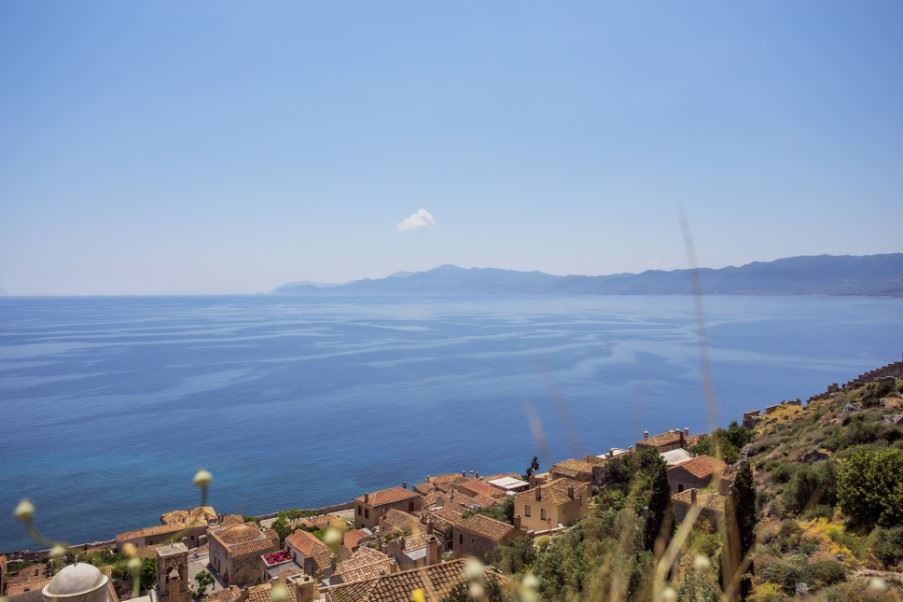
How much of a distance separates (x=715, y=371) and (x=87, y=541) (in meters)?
75.0

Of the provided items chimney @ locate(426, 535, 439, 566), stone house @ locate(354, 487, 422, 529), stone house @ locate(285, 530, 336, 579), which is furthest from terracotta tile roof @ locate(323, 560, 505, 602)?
stone house @ locate(354, 487, 422, 529)

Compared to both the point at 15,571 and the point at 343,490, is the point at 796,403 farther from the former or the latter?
the point at 15,571

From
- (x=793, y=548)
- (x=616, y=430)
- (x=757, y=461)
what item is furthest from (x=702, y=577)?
(x=616, y=430)

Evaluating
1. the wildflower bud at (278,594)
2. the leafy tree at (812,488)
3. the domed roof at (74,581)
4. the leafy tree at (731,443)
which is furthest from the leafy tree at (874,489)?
the domed roof at (74,581)

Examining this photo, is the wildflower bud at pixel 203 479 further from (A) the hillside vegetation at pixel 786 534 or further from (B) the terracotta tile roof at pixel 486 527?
(B) the terracotta tile roof at pixel 486 527

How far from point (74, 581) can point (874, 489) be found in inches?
601

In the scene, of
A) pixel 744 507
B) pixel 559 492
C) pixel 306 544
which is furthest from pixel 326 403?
pixel 744 507

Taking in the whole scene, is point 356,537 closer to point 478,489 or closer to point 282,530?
point 282,530

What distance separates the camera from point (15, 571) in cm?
2530

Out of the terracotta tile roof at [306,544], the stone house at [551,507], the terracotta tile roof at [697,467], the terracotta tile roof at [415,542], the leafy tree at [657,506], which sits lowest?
the terracotta tile roof at [306,544]

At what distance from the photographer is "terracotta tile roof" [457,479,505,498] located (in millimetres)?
30844

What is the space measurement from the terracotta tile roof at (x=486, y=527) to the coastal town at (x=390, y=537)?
4 cm

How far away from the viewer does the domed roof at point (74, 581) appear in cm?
147

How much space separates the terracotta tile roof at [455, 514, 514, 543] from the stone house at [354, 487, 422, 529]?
1196 centimetres
